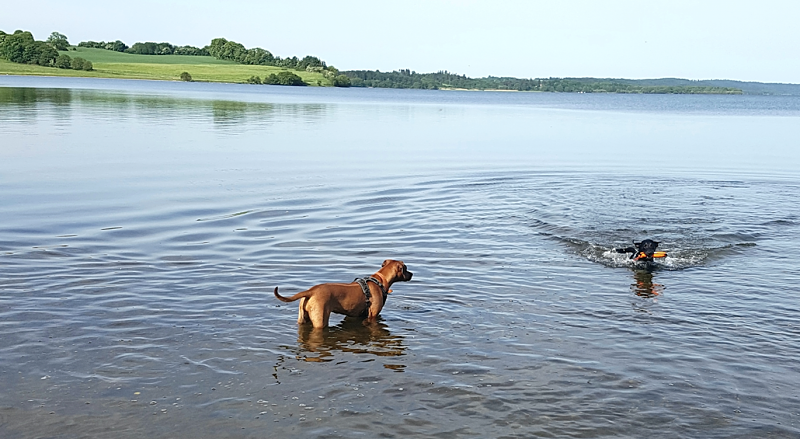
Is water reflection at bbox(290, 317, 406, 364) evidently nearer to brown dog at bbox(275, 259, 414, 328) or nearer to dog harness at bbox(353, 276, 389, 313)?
brown dog at bbox(275, 259, 414, 328)

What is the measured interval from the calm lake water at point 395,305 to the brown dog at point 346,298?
27 cm

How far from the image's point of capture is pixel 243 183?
73.4 ft

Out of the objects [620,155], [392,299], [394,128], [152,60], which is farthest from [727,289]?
[152,60]

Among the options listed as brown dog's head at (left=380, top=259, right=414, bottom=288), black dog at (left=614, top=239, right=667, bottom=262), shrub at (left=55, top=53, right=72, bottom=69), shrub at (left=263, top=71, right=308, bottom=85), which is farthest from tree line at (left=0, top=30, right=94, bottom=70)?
brown dog's head at (left=380, top=259, right=414, bottom=288)

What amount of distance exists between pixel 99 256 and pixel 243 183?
9527mm

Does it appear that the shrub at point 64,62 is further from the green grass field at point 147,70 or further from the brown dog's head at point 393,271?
the brown dog's head at point 393,271

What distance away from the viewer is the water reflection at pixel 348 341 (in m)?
8.85

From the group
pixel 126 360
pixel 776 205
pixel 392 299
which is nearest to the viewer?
pixel 126 360

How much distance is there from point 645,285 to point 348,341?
569cm

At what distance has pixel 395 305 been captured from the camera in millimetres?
10953

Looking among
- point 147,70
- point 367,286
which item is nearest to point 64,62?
point 147,70

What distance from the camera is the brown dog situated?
9.29 meters

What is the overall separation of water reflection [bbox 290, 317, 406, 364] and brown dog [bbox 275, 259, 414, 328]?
139mm

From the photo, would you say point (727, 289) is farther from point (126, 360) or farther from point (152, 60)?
point (152, 60)
